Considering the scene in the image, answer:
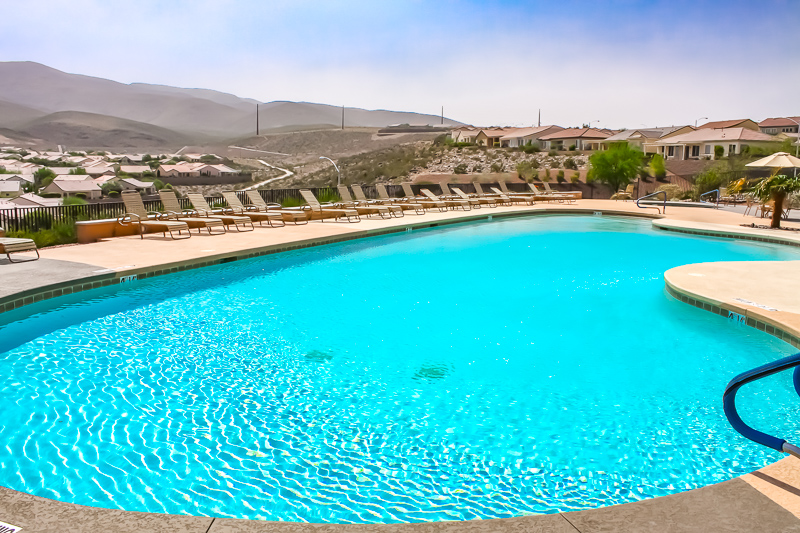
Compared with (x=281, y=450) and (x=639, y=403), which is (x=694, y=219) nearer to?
(x=639, y=403)

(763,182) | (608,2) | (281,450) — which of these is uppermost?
(608,2)

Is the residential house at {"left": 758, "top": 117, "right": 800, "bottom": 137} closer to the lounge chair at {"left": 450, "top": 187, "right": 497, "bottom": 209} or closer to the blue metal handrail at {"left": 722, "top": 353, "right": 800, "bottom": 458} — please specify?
the lounge chair at {"left": 450, "top": 187, "right": 497, "bottom": 209}

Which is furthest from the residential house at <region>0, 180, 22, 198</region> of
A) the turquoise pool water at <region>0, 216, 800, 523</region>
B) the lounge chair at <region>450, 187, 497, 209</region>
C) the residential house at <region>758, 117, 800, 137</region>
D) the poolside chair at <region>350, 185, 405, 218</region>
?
the residential house at <region>758, 117, 800, 137</region>

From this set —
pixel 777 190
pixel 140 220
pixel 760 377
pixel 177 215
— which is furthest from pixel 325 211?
pixel 760 377

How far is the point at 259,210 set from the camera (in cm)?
1445

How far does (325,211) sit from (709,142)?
136ft

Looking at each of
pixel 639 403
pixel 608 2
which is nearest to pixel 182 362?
pixel 639 403

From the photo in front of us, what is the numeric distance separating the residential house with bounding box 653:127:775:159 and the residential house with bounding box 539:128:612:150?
1021cm

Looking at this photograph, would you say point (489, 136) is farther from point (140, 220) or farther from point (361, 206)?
point (140, 220)

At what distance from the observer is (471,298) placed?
24.7 ft

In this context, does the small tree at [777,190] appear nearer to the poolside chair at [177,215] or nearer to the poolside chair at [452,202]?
the poolside chair at [452,202]

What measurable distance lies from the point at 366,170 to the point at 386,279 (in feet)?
154

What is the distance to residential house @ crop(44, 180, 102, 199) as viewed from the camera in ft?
154

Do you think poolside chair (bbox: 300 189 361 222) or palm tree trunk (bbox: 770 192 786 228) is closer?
palm tree trunk (bbox: 770 192 786 228)
